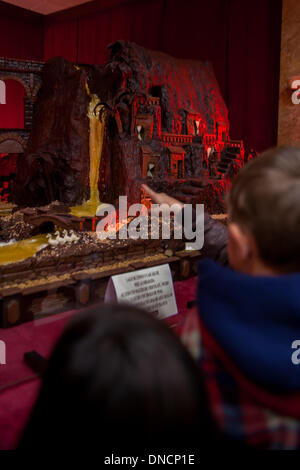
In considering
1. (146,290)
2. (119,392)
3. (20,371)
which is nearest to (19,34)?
(146,290)

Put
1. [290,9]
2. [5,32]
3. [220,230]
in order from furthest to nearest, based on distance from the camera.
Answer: [5,32], [290,9], [220,230]

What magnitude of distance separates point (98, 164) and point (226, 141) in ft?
3.38

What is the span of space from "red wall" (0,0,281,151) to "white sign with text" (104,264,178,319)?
2.52 metres

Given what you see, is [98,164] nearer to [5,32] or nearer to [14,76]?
[14,76]

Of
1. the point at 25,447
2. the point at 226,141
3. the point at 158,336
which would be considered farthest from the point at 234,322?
the point at 226,141

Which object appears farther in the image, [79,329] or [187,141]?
[187,141]

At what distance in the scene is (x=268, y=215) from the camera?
2.16 feet

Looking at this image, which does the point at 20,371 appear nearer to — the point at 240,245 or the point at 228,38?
the point at 240,245

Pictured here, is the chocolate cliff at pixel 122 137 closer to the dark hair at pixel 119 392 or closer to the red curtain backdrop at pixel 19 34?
the dark hair at pixel 119 392

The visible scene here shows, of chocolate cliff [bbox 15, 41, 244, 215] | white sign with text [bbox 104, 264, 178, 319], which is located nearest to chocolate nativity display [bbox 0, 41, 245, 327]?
chocolate cliff [bbox 15, 41, 244, 215]

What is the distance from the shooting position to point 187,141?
292 cm

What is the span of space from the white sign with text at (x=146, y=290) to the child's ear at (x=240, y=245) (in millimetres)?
897

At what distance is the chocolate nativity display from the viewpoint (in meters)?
2.16

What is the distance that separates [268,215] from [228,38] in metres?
3.79
